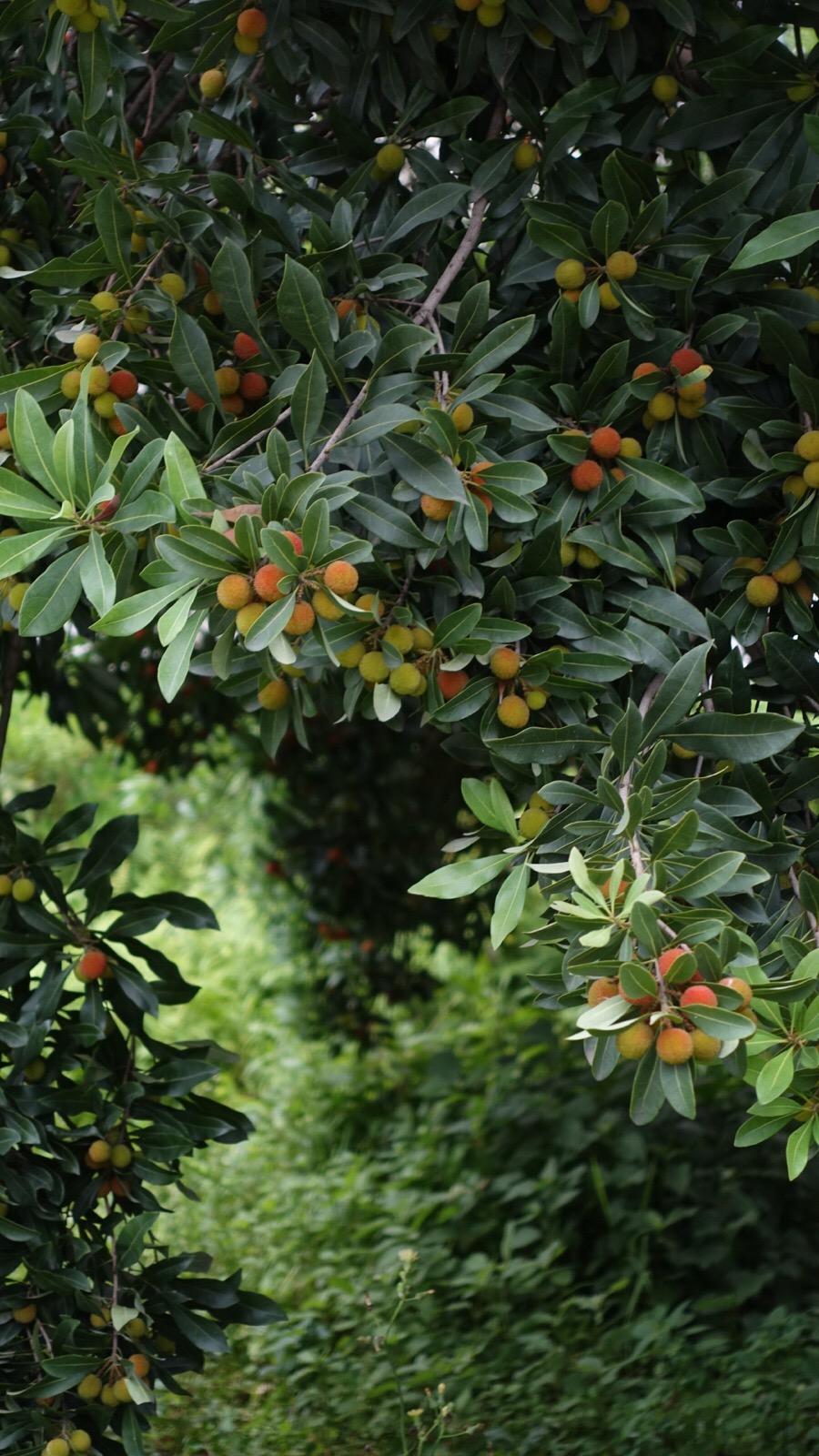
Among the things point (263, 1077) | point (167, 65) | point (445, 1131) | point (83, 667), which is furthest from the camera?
point (263, 1077)

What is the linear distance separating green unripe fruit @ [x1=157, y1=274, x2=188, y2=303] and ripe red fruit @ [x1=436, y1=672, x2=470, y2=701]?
47 cm

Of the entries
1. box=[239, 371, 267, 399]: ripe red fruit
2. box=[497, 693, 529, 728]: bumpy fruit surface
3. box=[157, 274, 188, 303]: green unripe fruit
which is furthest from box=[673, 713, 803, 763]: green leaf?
box=[157, 274, 188, 303]: green unripe fruit

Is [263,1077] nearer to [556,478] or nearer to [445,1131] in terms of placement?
[445,1131]

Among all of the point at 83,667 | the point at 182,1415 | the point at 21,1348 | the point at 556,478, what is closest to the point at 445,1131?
the point at 182,1415

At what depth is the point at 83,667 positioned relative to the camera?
9.00 feet

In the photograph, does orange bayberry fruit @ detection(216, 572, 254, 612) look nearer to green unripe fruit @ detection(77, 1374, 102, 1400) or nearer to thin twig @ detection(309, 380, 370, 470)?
thin twig @ detection(309, 380, 370, 470)

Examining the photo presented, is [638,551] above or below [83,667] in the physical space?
above

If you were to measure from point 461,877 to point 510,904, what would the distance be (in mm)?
50

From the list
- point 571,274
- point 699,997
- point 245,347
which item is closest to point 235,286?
point 245,347

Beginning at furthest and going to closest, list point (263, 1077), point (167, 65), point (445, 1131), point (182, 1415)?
point (263, 1077)
point (445, 1131)
point (182, 1415)
point (167, 65)

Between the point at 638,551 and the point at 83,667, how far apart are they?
1775 mm

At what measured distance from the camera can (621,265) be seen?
1251mm

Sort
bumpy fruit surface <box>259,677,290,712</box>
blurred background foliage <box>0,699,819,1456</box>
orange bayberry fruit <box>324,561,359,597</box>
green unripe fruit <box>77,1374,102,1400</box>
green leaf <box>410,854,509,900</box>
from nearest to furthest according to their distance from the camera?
orange bayberry fruit <box>324,561,359,597</box> → green leaf <box>410,854,509,900</box> → bumpy fruit surface <box>259,677,290,712</box> → green unripe fruit <box>77,1374,102,1400</box> → blurred background foliage <box>0,699,819,1456</box>

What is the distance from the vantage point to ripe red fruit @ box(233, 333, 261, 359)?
128 cm
